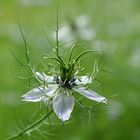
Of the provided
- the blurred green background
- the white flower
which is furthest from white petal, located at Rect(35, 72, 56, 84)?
the blurred green background

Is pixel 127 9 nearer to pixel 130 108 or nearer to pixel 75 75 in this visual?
pixel 130 108

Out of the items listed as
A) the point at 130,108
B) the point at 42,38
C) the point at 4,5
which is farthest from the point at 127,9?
the point at 130,108

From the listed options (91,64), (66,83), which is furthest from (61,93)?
(91,64)

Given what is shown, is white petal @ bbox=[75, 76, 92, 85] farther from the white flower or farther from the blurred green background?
the blurred green background

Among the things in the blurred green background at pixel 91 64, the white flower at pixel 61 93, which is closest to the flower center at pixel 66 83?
the white flower at pixel 61 93

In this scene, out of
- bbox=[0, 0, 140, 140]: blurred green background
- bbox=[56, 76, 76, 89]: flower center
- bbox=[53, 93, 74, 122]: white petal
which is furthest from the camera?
bbox=[0, 0, 140, 140]: blurred green background

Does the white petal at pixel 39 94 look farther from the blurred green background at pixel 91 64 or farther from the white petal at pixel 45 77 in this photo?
the blurred green background at pixel 91 64
